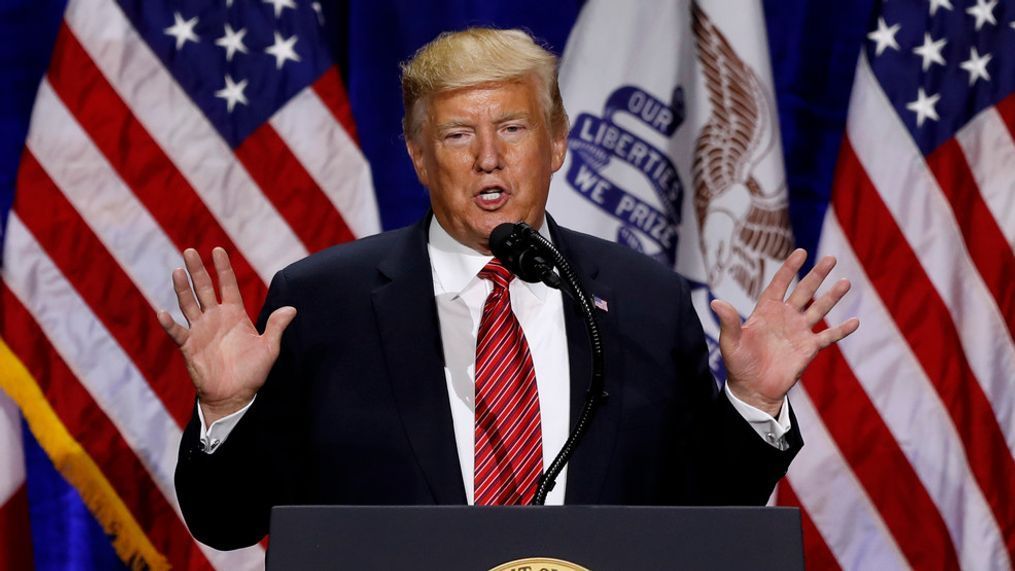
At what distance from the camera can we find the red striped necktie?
161 cm

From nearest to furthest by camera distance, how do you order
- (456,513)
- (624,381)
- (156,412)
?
(456,513), (624,381), (156,412)

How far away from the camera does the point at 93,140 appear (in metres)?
3.03

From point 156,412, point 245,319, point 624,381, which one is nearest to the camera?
point 245,319

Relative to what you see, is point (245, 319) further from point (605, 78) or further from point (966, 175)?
point (966, 175)

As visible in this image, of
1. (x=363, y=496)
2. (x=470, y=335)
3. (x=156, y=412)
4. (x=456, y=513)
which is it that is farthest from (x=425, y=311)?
(x=156, y=412)

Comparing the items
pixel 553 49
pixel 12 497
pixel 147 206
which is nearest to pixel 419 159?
pixel 147 206

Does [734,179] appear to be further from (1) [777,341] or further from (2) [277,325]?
(2) [277,325]

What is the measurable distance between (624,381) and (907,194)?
1668 mm

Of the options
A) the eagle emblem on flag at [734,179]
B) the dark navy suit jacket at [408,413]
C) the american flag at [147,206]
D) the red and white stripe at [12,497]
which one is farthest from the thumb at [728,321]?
the red and white stripe at [12,497]

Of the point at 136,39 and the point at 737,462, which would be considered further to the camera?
the point at 136,39

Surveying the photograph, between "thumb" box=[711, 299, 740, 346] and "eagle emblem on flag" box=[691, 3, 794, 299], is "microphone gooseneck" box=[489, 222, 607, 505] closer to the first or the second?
"thumb" box=[711, 299, 740, 346]

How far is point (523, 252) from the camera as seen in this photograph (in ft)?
4.82

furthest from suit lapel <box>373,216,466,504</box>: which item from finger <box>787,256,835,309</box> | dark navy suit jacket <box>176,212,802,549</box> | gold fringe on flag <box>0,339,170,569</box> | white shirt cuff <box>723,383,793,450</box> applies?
gold fringe on flag <box>0,339,170,569</box>

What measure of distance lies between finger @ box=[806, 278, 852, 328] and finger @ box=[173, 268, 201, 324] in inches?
31.0
